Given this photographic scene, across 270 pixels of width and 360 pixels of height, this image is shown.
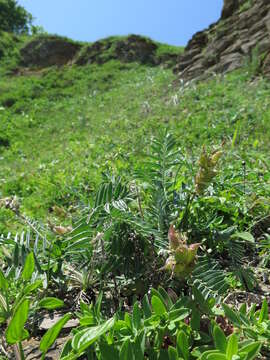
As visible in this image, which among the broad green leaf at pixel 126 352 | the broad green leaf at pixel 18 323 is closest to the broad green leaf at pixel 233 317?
the broad green leaf at pixel 126 352

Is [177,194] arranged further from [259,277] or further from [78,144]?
[78,144]

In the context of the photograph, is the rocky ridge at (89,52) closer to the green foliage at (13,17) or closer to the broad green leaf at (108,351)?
the green foliage at (13,17)

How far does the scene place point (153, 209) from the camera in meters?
1.67

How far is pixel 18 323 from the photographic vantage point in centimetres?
91

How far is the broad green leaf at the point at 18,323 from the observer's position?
0.90 meters

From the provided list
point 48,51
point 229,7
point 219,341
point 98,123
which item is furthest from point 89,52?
point 219,341

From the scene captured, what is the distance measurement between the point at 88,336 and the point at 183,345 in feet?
0.84

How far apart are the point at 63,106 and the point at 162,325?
47.4ft

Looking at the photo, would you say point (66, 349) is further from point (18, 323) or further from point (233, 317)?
point (233, 317)

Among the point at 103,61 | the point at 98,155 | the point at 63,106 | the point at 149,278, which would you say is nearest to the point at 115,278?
the point at 149,278

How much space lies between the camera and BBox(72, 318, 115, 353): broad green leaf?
0.90 meters

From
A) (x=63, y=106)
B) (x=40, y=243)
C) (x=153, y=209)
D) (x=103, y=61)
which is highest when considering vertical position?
(x=103, y=61)

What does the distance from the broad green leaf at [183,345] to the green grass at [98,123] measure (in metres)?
1.00

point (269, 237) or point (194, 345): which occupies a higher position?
point (269, 237)
